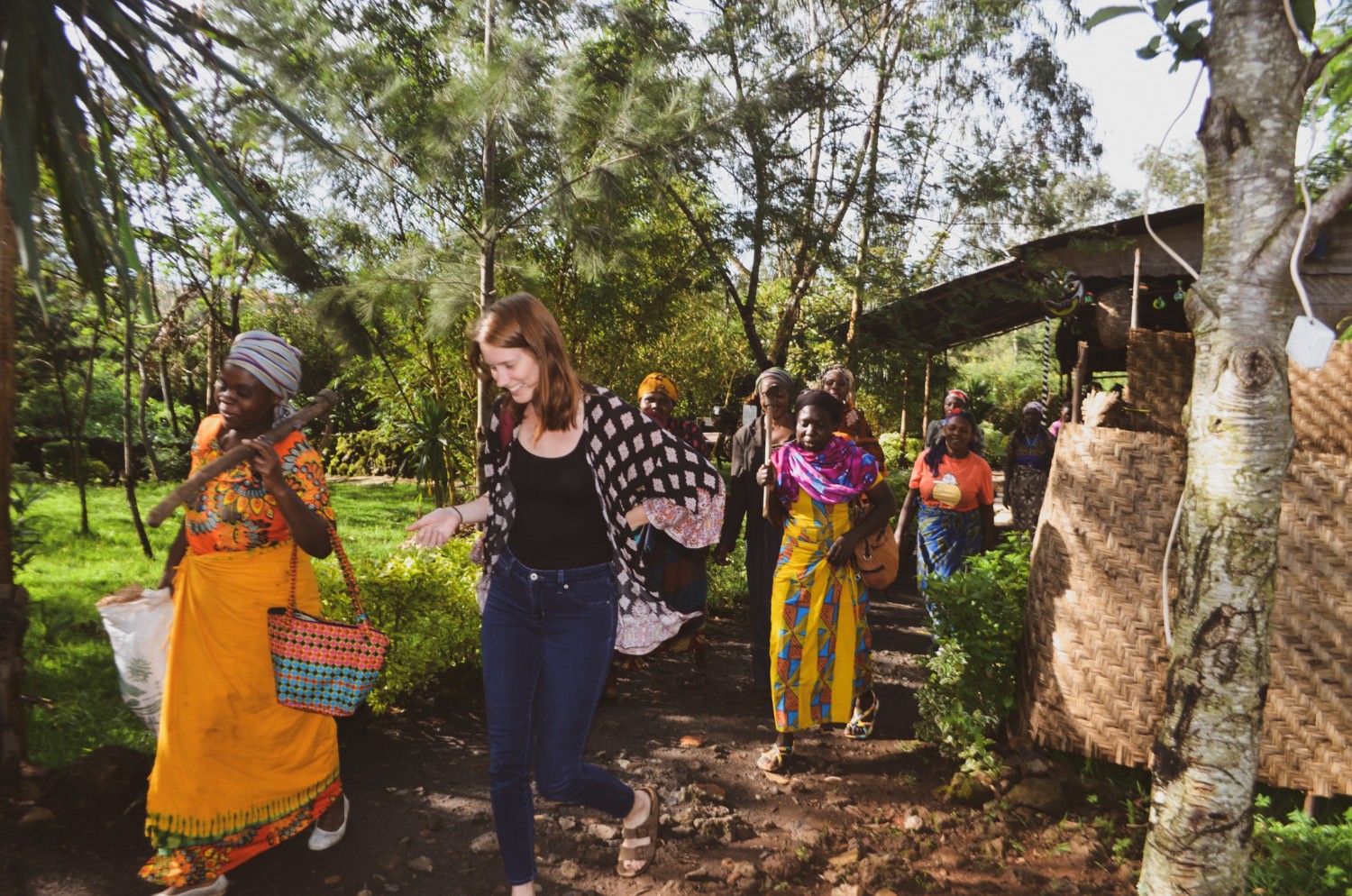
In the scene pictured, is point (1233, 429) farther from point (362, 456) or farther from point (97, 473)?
point (362, 456)

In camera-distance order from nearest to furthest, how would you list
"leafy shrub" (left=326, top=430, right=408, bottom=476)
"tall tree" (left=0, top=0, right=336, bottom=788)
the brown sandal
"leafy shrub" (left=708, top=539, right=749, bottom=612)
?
1. "tall tree" (left=0, top=0, right=336, bottom=788)
2. the brown sandal
3. "leafy shrub" (left=708, top=539, right=749, bottom=612)
4. "leafy shrub" (left=326, top=430, right=408, bottom=476)

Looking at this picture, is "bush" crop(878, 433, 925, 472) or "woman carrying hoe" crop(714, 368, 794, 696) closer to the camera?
"woman carrying hoe" crop(714, 368, 794, 696)

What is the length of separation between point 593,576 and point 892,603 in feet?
19.6

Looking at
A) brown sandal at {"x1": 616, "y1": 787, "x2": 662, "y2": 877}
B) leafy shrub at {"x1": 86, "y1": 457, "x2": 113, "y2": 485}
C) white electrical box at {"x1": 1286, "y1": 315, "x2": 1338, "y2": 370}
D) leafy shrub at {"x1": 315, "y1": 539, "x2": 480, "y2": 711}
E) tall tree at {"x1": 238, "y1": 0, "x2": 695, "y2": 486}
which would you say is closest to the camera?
white electrical box at {"x1": 1286, "y1": 315, "x2": 1338, "y2": 370}

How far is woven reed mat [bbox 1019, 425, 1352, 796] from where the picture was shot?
3.19m

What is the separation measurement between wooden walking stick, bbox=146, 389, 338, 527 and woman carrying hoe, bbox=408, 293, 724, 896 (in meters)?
0.63

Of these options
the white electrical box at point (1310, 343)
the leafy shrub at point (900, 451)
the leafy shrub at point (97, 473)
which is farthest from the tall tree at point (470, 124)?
the leafy shrub at point (900, 451)

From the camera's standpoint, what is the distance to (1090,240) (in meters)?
10.4

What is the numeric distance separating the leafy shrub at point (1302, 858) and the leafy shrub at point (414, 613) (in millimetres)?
3942

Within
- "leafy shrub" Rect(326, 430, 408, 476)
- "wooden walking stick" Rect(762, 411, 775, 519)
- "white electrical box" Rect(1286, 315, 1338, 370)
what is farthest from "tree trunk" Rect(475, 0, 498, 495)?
"leafy shrub" Rect(326, 430, 408, 476)

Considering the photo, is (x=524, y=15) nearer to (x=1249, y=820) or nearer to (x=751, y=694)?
(x=751, y=694)

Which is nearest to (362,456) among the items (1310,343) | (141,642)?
(141,642)

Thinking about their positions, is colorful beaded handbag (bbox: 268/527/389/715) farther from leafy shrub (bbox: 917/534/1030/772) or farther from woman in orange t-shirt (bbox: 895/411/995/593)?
woman in orange t-shirt (bbox: 895/411/995/593)

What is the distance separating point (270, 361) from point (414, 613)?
2565 mm
